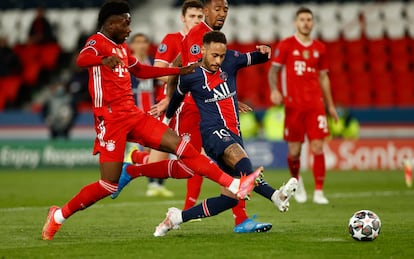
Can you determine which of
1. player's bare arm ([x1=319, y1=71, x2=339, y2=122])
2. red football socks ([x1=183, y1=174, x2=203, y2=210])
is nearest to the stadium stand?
player's bare arm ([x1=319, y1=71, x2=339, y2=122])

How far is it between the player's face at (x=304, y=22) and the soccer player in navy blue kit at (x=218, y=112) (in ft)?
15.0

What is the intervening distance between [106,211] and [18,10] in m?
17.7

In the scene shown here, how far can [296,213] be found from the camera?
11406 mm

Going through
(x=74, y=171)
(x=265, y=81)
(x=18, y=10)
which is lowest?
(x=74, y=171)

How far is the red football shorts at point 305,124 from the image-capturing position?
1343 cm

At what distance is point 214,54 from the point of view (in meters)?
8.98

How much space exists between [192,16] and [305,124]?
3200 millimetres

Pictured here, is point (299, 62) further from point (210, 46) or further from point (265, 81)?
point (265, 81)

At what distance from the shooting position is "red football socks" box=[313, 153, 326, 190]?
44.0 ft

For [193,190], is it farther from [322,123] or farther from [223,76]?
[322,123]

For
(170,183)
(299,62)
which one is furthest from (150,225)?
(170,183)

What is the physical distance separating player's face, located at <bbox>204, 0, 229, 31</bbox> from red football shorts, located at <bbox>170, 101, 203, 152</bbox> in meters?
0.93

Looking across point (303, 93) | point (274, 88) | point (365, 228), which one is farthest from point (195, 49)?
point (303, 93)

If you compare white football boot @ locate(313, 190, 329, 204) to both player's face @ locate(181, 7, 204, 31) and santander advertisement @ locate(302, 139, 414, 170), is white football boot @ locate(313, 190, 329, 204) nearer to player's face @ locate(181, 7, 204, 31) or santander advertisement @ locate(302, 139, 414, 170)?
player's face @ locate(181, 7, 204, 31)
